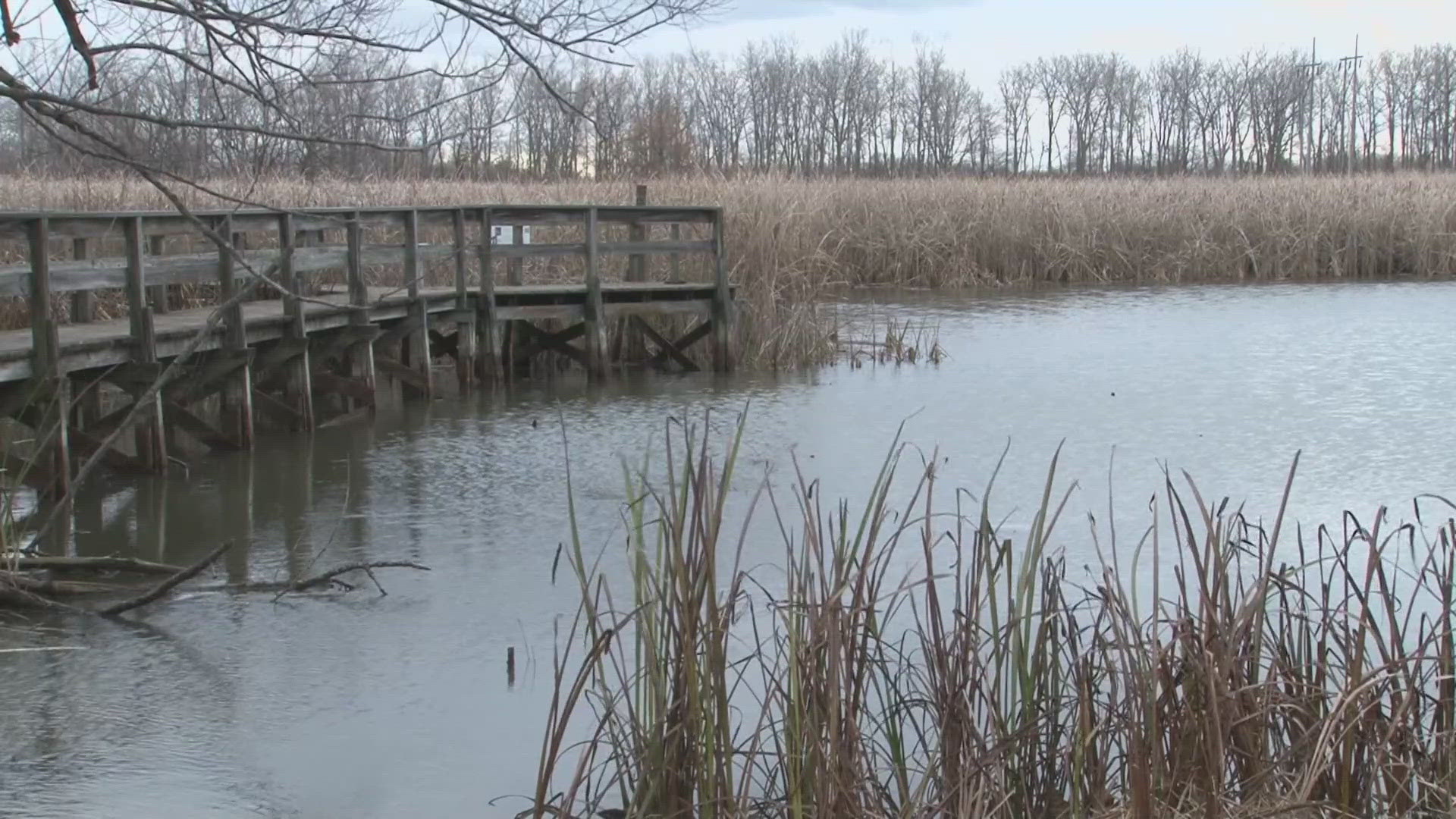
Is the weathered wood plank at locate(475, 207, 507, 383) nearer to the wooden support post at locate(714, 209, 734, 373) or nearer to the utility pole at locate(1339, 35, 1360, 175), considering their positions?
the wooden support post at locate(714, 209, 734, 373)

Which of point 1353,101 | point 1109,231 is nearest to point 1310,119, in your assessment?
point 1353,101

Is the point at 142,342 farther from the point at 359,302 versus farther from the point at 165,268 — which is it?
the point at 359,302

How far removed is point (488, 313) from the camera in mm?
11805

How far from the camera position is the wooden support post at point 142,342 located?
7.95m

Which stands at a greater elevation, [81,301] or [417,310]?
[81,301]

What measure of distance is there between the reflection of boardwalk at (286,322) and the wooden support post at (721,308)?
13 millimetres

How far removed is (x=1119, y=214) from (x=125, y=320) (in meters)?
13.9

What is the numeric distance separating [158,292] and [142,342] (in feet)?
10.4

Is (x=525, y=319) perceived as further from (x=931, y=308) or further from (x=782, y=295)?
(x=931, y=308)

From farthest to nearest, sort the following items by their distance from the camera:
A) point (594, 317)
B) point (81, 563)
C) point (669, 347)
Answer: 1. point (669, 347)
2. point (594, 317)
3. point (81, 563)

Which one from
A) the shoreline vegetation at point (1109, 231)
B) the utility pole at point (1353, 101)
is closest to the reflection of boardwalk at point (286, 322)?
the shoreline vegetation at point (1109, 231)

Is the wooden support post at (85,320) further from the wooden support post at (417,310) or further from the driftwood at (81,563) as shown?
the driftwood at (81,563)

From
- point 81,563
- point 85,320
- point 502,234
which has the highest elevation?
point 502,234

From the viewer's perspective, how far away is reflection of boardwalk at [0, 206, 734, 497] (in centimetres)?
739
